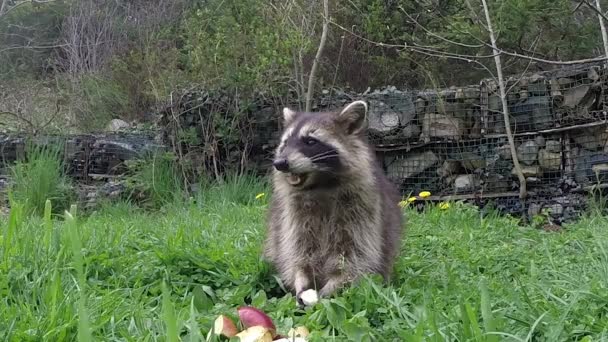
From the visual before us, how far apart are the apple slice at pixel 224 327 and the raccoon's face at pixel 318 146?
→ 3.54 ft

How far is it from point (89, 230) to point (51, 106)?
13.0 meters

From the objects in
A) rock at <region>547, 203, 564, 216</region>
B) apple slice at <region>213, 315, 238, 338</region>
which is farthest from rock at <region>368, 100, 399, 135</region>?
apple slice at <region>213, 315, 238, 338</region>

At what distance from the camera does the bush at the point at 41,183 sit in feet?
25.4

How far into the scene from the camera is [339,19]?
1110cm

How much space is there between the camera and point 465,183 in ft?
27.2

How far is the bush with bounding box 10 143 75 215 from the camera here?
773 centimetres

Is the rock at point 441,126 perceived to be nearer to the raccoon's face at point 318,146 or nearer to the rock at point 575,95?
the rock at point 575,95

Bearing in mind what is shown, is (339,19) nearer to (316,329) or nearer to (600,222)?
(600,222)

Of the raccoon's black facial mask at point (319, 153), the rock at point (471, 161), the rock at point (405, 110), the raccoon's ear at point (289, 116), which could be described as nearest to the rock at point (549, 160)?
the rock at point (471, 161)

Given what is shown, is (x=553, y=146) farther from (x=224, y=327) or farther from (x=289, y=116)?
(x=224, y=327)

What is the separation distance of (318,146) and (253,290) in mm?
751

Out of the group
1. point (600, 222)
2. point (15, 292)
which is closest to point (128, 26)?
point (600, 222)

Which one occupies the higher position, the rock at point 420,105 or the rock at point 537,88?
the rock at point 537,88

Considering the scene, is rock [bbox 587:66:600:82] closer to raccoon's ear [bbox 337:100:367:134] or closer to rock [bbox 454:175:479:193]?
rock [bbox 454:175:479:193]
